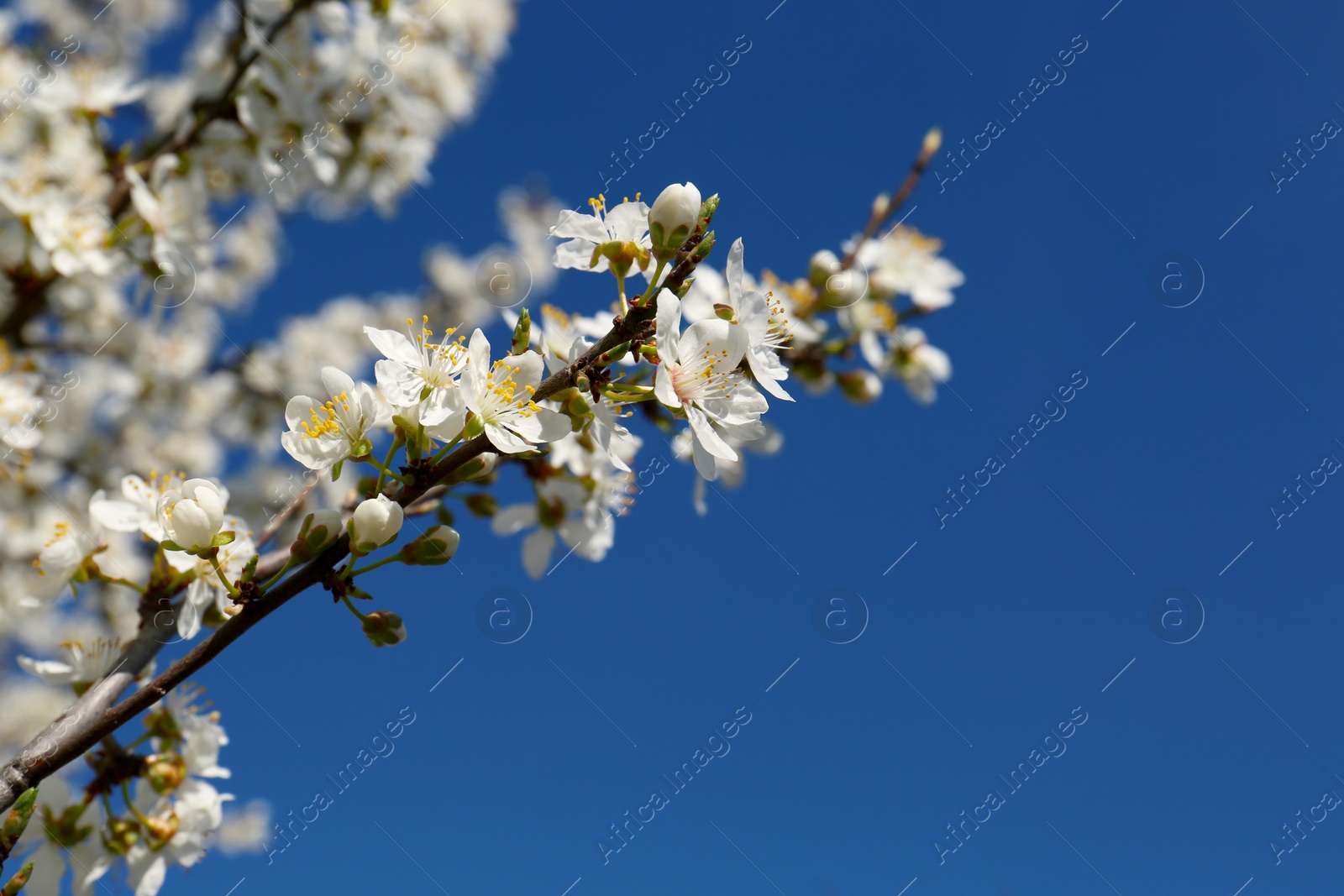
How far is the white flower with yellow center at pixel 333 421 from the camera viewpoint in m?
1.32

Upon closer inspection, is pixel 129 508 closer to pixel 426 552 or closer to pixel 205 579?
pixel 205 579

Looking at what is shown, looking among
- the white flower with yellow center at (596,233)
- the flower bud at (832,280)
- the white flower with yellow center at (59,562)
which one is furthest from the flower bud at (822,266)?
the white flower with yellow center at (59,562)

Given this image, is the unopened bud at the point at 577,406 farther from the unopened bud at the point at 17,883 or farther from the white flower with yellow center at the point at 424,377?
the unopened bud at the point at 17,883

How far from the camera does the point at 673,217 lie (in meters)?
1.34

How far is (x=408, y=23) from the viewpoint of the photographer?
371 centimetres

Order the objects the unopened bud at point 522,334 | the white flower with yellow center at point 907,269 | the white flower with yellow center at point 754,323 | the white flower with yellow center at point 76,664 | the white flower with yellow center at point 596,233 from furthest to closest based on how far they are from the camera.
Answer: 1. the white flower with yellow center at point 907,269
2. the white flower with yellow center at point 76,664
3. the white flower with yellow center at point 596,233
4. the white flower with yellow center at point 754,323
5. the unopened bud at point 522,334

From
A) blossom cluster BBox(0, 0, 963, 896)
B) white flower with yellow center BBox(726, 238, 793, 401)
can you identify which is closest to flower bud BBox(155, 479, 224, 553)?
blossom cluster BBox(0, 0, 963, 896)

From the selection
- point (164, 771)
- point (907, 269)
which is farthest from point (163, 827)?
point (907, 269)

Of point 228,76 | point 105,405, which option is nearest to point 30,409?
point 228,76

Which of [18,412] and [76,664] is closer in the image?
[76,664]

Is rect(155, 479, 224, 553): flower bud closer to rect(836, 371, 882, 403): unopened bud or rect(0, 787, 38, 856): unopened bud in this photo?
rect(0, 787, 38, 856): unopened bud

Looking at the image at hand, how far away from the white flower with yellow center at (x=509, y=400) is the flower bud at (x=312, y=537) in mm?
295

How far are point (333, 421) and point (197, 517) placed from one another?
0.26 meters

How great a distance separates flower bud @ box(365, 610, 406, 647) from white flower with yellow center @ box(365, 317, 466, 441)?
0.32 meters
